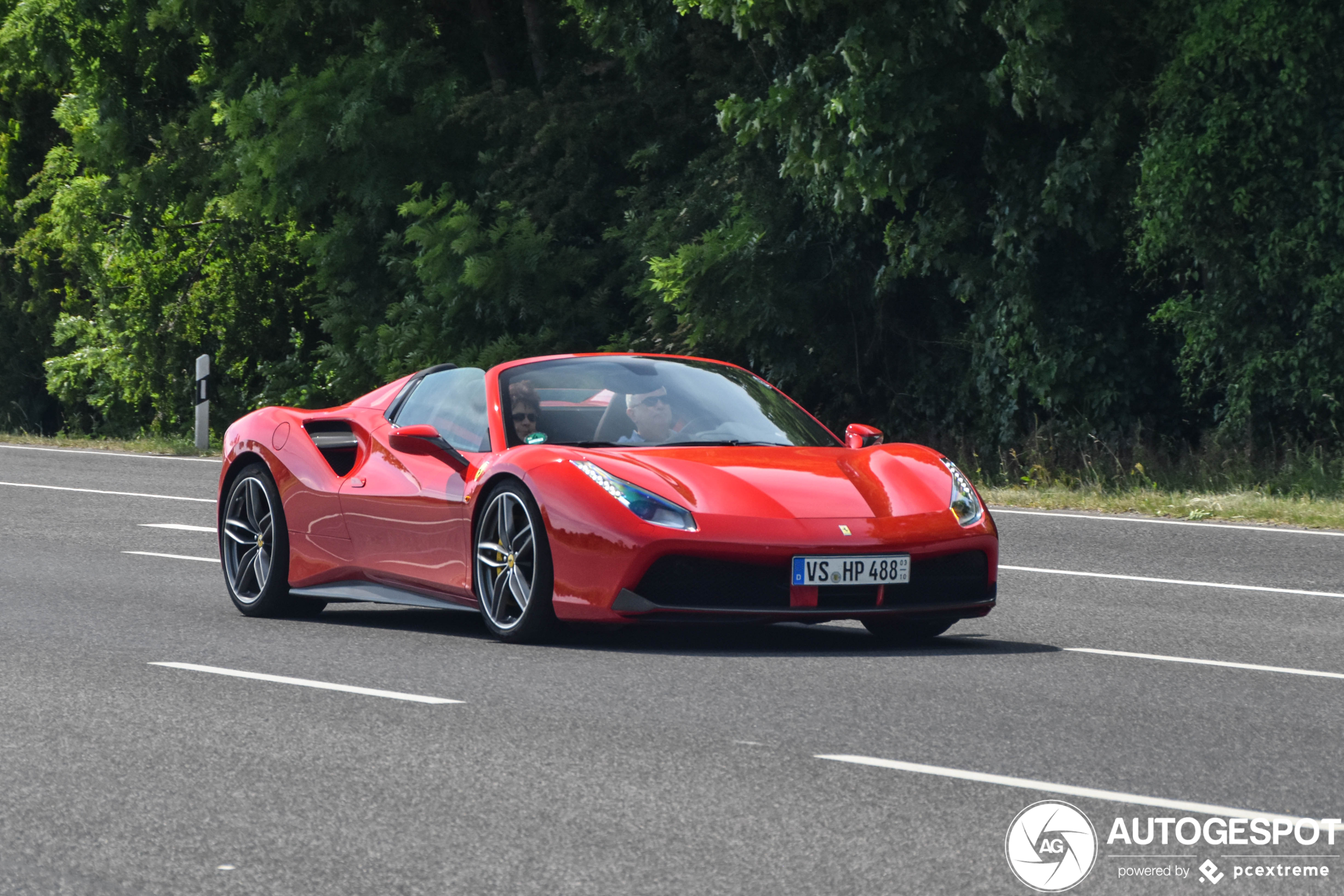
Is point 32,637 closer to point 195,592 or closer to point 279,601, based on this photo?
point 279,601

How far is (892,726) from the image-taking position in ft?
21.8

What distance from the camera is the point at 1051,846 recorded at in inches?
196

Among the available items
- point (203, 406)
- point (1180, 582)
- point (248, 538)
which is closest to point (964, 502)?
point (1180, 582)

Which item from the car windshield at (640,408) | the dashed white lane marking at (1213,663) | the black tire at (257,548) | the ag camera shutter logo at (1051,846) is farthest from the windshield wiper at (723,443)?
the ag camera shutter logo at (1051,846)

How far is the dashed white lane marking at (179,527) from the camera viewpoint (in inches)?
607

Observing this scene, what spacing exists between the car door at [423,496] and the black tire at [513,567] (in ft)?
0.40

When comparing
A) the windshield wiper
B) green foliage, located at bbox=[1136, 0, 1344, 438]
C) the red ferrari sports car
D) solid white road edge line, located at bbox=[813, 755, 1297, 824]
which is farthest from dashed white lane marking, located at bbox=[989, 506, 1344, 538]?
solid white road edge line, located at bbox=[813, 755, 1297, 824]

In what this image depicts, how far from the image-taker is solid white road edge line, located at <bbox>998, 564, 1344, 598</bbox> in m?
11.2

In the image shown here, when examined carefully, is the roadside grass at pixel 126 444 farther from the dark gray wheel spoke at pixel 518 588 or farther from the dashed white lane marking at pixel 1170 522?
the dark gray wheel spoke at pixel 518 588

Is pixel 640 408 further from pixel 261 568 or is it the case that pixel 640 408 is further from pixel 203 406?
pixel 203 406

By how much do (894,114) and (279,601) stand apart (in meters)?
11.4

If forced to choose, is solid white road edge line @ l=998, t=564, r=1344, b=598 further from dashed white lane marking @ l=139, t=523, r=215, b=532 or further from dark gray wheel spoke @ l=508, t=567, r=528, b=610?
dashed white lane marking @ l=139, t=523, r=215, b=532

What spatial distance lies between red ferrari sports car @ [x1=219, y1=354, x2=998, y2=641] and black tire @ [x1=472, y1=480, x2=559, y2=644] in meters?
0.01

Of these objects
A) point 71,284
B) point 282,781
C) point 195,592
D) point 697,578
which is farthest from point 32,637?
point 71,284
